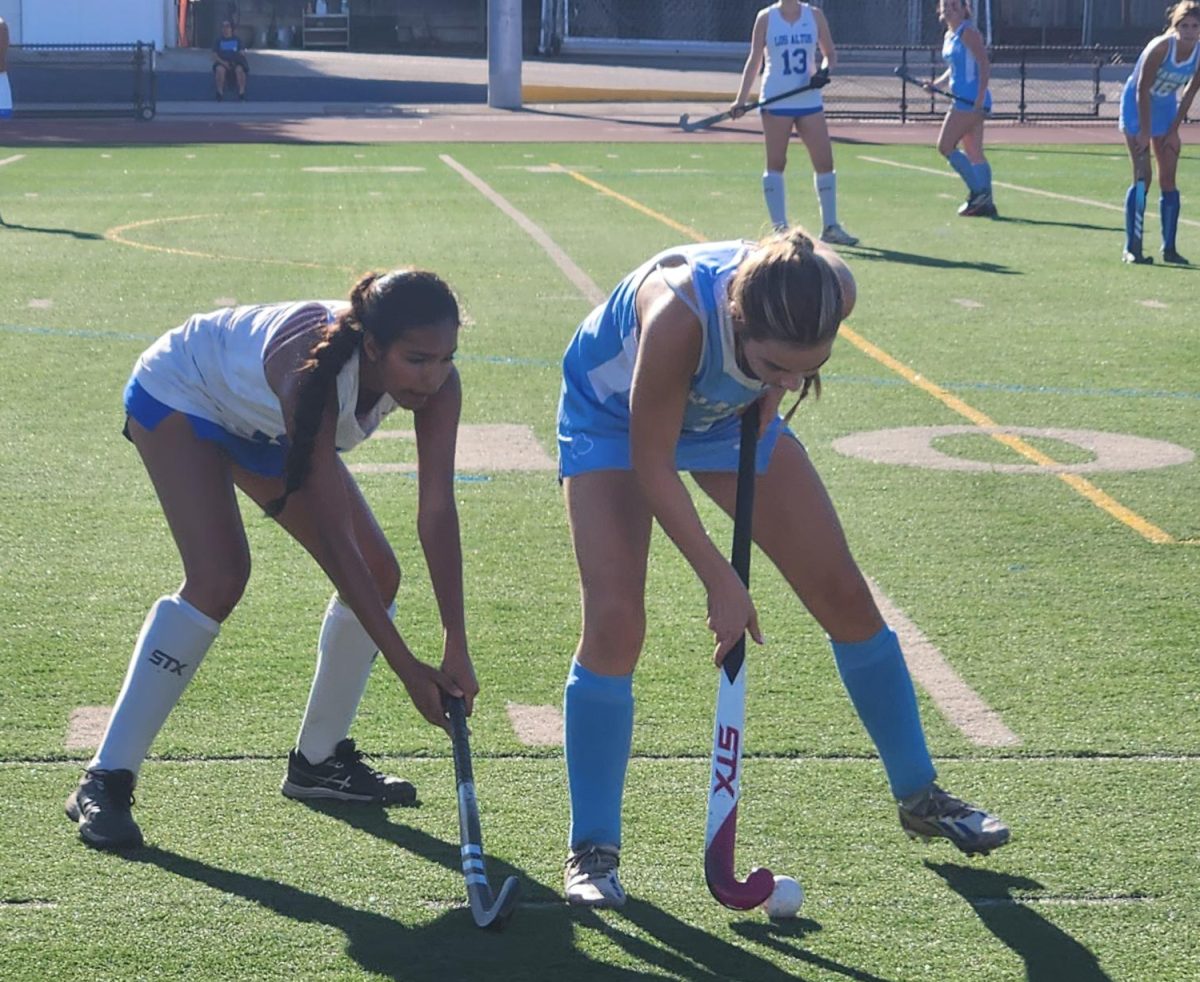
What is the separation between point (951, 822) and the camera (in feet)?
13.9

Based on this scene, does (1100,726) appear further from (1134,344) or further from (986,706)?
(1134,344)

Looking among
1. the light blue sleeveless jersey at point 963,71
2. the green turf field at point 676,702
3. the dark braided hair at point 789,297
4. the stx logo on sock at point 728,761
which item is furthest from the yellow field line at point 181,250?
the dark braided hair at point 789,297

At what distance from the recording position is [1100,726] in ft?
16.6

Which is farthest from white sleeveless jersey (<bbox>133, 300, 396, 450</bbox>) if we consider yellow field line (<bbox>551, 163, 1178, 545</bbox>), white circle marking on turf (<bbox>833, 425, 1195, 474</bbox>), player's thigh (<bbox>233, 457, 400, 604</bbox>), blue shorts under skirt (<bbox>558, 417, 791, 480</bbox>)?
white circle marking on turf (<bbox>833, 425, 1195, 474</bbox>)

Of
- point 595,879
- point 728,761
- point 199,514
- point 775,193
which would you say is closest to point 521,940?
point 595,879

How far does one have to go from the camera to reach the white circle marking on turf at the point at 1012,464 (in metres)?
8.01

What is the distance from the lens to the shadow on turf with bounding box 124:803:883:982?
3.79 m

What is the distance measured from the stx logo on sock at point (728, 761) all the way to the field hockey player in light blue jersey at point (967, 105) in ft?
45.3

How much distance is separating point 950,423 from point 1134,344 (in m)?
2.57

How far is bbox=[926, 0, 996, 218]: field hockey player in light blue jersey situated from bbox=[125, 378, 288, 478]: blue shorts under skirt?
13485 millimetres

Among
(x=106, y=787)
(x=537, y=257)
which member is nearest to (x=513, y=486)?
(x=106, y=787)

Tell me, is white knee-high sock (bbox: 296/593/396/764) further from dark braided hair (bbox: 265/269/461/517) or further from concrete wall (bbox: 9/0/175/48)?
concrete wall (bbox: 9/0/175/48)

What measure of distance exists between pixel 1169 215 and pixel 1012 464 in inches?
283

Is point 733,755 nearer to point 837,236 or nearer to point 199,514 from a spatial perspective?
point 199,514
